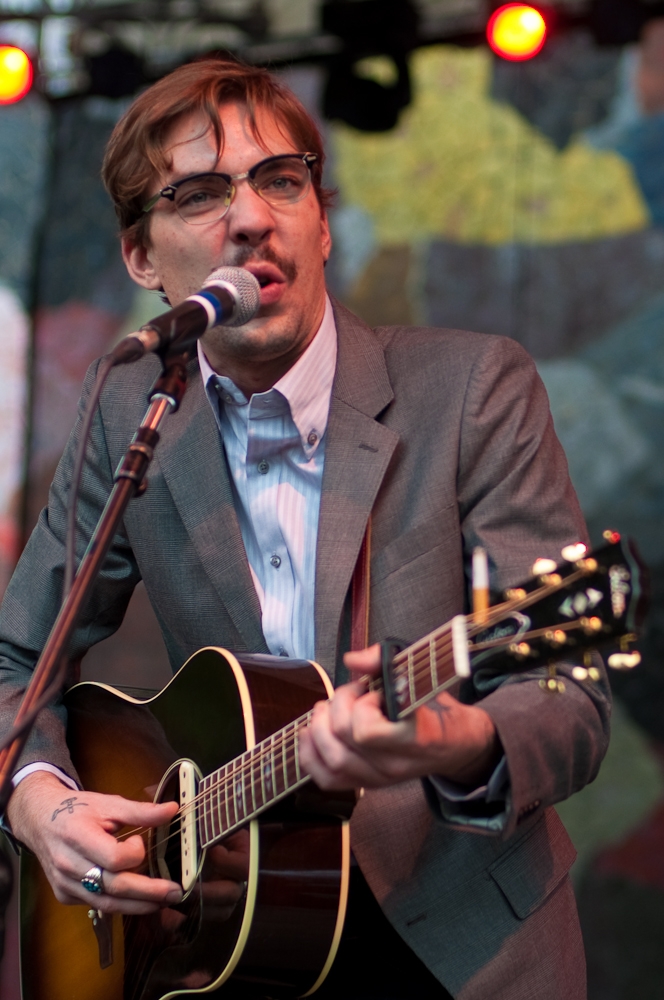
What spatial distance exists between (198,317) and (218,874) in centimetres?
94

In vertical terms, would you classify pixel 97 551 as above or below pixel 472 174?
below

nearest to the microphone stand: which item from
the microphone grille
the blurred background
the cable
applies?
the cable

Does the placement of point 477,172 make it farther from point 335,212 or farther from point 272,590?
point 272,590

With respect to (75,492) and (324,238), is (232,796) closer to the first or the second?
(75,492)

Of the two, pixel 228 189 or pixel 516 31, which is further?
pixel 516 31

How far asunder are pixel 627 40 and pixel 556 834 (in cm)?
350

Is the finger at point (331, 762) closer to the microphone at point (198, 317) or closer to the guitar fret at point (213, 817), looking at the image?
the guitar fret at point (213, 817)

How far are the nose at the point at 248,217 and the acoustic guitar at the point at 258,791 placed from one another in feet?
2.80

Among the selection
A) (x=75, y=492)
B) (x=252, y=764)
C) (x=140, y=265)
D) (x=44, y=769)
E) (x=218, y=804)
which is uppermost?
(x=140, y=265)

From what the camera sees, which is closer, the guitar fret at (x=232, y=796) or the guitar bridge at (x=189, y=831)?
the guitar fret at (x=232, y=796)

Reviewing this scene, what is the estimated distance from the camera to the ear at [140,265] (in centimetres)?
268

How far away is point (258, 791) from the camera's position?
5.93ft

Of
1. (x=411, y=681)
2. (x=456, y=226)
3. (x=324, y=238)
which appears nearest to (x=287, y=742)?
(x=411, y=681)

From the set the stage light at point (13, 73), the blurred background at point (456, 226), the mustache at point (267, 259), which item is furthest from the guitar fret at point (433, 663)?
the stage light at point (13, 73)
